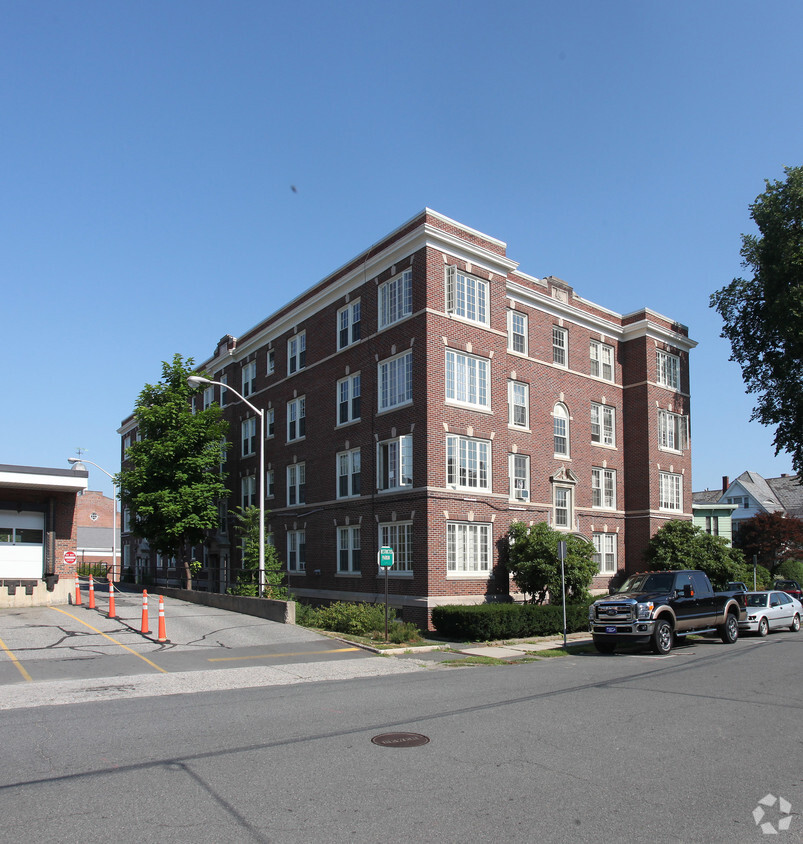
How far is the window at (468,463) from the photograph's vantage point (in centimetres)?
2547

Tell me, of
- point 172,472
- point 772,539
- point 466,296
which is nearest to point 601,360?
point 466,296

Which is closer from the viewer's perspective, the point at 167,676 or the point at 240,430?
the point at 167,676

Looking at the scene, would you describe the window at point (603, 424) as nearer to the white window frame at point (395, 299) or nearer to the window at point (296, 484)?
the white window frame at point (395, 299)

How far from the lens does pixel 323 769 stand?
7.57m

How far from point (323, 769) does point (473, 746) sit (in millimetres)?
1930

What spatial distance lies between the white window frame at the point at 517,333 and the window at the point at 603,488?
7.13 metres

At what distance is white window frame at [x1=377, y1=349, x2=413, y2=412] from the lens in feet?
86.0

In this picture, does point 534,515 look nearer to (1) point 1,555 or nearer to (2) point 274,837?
(1) point 1,555

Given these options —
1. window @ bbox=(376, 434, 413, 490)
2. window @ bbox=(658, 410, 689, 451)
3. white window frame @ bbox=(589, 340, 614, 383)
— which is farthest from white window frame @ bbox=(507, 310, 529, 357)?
window @ bbox=(658, 410, 689, 451)

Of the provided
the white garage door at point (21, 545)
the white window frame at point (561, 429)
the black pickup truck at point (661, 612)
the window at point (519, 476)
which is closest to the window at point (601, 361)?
the white window frame at point (561, 429)

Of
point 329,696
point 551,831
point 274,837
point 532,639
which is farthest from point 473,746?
point 532,639

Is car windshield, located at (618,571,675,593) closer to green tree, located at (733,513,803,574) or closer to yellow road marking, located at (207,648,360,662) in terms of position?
yellow road marking, located at (207,648,360,662)

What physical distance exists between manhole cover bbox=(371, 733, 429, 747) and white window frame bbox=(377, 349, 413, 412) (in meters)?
17.3

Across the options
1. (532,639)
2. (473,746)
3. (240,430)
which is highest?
(240,430)
